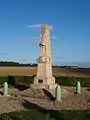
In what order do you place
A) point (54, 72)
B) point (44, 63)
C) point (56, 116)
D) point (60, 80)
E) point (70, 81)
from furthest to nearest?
point (54, 72) → point (60, 80) → point (70, 81) → point (44, 63) → point (56, 116)

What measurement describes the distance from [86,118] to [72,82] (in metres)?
20.1

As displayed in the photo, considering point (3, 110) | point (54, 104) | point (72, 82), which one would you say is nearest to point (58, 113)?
point (3, 110)

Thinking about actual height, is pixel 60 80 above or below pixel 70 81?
above

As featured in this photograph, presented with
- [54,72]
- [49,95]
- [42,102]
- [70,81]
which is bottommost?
[42,102]

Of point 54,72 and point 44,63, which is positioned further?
point 54,72

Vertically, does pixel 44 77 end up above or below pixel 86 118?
above

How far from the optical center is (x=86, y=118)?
12.6m

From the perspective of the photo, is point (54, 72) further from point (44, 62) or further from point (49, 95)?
point (49, 95)

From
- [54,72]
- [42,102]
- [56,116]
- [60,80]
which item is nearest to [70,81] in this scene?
[60,80]

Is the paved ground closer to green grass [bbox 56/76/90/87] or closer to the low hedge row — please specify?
green grass [bbox 56/76/90/87]

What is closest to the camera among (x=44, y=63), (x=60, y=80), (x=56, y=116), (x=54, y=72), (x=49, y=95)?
(x=56, y=116)

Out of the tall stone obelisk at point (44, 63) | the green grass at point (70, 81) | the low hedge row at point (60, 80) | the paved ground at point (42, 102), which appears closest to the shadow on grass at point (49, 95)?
the paved ground at point (42, 102)

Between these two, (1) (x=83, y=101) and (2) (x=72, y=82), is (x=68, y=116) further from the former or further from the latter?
(2) (x=72, y=82)

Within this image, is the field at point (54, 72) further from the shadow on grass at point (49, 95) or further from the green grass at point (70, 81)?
the shadow on grass at point (49, 95)
